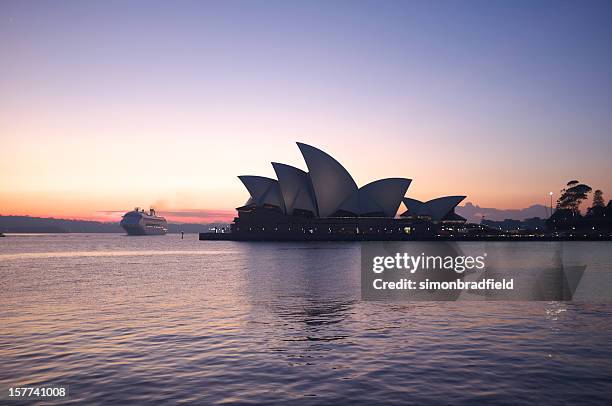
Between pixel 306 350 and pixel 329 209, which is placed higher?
pixel 329 209

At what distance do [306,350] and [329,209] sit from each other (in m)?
109

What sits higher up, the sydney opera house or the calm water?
the sydney opera house

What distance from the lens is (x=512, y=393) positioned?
30.2ft

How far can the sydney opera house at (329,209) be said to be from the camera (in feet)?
379

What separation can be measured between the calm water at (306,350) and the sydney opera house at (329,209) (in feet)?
293

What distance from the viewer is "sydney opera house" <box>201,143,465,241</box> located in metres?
116

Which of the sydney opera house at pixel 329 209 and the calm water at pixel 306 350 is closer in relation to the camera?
the calm water at pixel 306 350

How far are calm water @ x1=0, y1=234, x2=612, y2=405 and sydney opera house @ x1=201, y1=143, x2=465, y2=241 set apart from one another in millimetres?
89252

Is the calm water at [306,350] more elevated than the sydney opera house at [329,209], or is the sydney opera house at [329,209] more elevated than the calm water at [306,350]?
Answer: the sydney opera house at [329,209]

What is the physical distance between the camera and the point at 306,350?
1284 cm

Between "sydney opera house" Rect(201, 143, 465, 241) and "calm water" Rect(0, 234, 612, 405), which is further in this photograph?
"sydney opera house" Rect(201, 143, 465, 241)

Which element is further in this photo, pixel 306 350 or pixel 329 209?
pixel 329 209

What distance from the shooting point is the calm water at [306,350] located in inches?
369

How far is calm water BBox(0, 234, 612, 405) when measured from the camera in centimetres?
938
